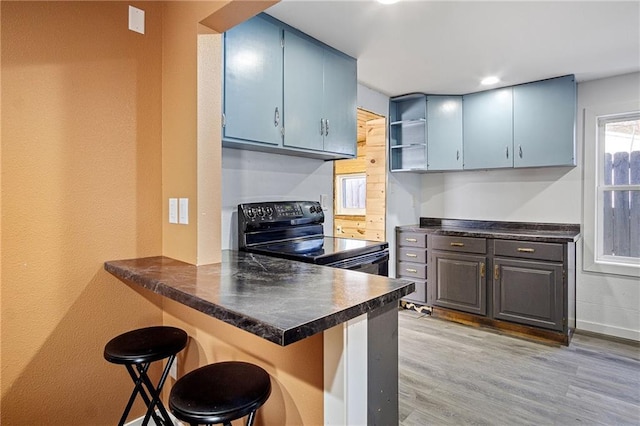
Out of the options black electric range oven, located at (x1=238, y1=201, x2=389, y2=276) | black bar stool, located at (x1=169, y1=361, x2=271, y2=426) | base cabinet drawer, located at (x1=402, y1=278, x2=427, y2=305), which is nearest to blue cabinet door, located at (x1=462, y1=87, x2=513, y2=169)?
base cabinet drawer, located at (x1=402, y1=278, x2=427, y2=305)

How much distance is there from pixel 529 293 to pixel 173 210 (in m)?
3.02

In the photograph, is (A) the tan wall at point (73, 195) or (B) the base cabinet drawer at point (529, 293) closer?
(A) the tan wall at point (73, 195)

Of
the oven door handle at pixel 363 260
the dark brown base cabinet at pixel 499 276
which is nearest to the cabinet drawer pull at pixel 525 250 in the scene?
the dark brown base cabinet at pixel 499 276

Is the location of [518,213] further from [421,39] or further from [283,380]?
[283,380]

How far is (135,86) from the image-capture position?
1.72 m

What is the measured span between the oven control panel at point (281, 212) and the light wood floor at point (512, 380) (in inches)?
51.3

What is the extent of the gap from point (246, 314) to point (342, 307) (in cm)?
24

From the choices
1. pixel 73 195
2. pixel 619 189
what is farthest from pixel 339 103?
pixel 619 189

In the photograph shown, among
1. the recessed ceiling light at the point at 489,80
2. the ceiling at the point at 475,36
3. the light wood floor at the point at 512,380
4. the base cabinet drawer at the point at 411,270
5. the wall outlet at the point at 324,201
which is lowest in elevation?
the light wood floor at the point at 512,380

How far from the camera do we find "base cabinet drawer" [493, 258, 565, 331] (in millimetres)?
2986

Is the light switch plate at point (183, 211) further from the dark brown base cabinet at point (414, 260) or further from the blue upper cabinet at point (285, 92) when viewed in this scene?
the dark brown base cabinet at point (414, 260)

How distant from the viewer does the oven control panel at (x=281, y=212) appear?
2.24 m

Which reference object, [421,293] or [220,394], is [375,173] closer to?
[421,293]

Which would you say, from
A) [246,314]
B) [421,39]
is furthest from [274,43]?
[246,314]
